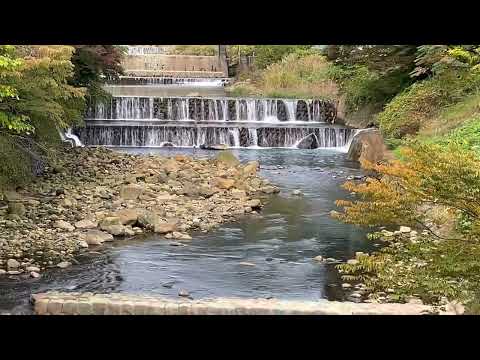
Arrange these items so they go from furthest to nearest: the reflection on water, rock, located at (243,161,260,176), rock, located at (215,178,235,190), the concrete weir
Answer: rock, located at (243,161,260,176) → rock, located at (215,178,235,190) → the reflection on water → the concrete weir

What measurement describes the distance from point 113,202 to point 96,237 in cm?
219

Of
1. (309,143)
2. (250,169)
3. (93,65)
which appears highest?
(93,65)

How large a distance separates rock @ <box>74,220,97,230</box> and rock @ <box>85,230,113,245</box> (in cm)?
31

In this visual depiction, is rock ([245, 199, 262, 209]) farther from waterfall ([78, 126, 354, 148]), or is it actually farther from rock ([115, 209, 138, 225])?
waterfall ([78, 126, 354, 148])

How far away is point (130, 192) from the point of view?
11047 millimetres

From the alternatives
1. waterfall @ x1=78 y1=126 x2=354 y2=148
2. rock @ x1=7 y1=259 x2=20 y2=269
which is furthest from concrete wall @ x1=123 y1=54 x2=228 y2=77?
rock @ x1=7 y1=259 x2=20 y2=269

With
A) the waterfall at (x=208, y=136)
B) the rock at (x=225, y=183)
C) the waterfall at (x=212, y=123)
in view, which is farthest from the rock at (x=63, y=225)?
the waterfall at (x=208, y=136)

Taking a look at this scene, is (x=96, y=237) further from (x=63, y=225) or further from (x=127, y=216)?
(x=127, y=216)

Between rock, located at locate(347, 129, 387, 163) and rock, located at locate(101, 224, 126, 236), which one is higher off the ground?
rock, located at locate(347, 129, 387, 163)

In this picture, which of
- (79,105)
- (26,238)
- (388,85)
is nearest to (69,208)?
(26,238)

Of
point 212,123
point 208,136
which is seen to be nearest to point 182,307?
point 208,136

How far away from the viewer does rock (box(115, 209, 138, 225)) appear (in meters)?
9.20

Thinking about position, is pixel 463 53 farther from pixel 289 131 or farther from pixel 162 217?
pixel 289 131

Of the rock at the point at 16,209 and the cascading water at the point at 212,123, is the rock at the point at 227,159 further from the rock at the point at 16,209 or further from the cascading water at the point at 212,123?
the rock at the point at 16,209
